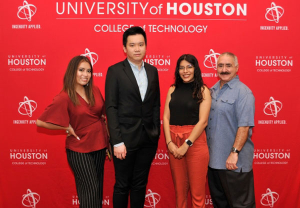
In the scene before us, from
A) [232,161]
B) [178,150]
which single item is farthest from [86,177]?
[232,161]

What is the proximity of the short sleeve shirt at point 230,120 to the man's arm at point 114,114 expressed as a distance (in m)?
0.80

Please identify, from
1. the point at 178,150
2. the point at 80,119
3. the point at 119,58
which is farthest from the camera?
the point at 119,58

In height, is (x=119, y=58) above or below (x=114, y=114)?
above

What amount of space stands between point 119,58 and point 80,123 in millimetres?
1071

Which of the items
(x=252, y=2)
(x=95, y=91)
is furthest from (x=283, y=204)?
(x=95, y=91)

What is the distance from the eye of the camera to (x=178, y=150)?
2168 mm

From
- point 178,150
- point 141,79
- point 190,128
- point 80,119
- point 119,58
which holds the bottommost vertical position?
point 178,150

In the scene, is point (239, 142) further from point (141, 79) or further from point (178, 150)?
point (141, 79)

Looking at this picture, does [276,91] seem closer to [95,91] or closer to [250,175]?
[250,175]

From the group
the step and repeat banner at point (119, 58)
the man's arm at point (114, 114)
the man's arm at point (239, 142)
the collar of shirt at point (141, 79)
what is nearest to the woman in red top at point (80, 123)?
the man's arm at point (114, 114)

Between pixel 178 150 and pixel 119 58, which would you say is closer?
pixel 178 150

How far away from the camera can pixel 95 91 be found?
224 centimetres

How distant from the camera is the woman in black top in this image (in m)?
2.17

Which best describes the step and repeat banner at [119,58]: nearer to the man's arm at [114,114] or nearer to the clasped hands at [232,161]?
the man's arm at [114,114]
